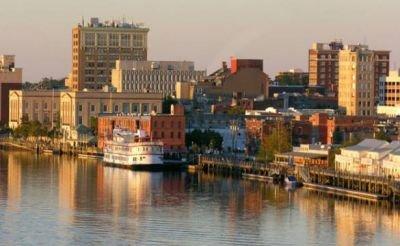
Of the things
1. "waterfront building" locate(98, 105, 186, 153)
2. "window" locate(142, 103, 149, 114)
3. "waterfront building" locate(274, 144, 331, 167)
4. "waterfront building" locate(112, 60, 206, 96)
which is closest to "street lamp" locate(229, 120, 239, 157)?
"waterfront building" locate(98, 105, 186, 153)

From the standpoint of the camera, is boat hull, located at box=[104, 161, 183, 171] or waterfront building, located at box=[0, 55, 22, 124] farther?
waterfront building, located at box=[0, 55, 22, 124]

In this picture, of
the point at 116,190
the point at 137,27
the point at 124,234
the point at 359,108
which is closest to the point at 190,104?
the point at 359,108

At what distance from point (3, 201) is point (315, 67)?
81292mm

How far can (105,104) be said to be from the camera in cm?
11525

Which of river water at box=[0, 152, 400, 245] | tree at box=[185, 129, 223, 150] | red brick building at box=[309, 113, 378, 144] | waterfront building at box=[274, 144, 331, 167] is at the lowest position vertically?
river water at box=[0, 152, 400, 245]

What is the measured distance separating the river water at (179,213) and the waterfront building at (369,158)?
3.36m

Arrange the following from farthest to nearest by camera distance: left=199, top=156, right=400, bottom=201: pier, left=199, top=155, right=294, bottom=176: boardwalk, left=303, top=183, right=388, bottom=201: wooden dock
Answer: left=199, top=155, right=294, bottom=176: boardwalk
left=199, top=156, right=400, bottom=201: pier
left=303, top=183, right=388, bottom=201: wooden dock

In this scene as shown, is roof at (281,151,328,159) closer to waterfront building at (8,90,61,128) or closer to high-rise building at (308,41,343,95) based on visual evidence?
waterfront building at (8,90,61,128)

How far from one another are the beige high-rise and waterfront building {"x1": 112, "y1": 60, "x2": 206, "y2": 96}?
23.0 meters

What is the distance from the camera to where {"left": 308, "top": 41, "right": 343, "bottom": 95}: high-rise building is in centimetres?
14025

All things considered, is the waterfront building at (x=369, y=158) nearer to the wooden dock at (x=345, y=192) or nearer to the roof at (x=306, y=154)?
the wooden dock at (x=345, y=192)

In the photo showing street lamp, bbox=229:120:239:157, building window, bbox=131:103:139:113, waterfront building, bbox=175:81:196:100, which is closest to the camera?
street lamp, bbox=229:120:239:157

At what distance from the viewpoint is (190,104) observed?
123 m

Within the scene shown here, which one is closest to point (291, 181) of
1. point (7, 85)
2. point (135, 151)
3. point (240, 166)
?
point (240, 166)
